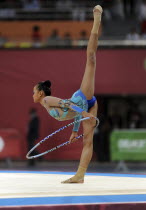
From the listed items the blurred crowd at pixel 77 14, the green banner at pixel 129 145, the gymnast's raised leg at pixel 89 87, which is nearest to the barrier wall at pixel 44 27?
the blurred crowd at pixel 77 14

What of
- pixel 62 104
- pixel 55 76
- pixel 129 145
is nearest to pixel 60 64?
pixel 55 76

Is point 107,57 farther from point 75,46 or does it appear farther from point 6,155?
point 6,155

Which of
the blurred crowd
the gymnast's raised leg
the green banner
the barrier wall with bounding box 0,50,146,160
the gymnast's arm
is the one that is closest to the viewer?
the gymnast's arm

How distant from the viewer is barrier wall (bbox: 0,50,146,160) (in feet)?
58.2

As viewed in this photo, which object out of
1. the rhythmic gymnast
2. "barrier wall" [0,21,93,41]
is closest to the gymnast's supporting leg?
the rhythmic gymnast

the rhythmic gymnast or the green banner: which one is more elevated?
the rhythmic gymnast

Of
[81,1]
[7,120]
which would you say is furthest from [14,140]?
[81,1]

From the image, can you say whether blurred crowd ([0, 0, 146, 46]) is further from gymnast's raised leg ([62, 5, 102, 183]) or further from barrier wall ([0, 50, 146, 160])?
gymnast's raised leg ([62, 5, 102, 183])

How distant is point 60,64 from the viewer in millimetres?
17969

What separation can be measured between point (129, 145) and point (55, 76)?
154 inches

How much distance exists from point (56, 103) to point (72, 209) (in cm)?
191

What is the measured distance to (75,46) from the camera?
57.3 ft

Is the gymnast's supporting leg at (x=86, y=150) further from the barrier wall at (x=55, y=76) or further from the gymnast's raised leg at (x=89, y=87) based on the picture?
the barrier wall at (x=55, y=76)

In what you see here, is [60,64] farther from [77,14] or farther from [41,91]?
[41,91]
